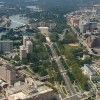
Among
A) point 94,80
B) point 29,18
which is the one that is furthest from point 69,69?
point 29,18

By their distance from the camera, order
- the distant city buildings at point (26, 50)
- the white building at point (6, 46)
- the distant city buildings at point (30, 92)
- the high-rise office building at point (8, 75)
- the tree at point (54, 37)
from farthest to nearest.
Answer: the tree at point (54, 37)
the white building at point (6, 46)
the distant city buildings at point (26, 50)
the high-rise office building at point (8, 75)
the distant city buildings at point (30, 92)

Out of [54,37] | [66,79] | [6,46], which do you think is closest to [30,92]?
[66,79]

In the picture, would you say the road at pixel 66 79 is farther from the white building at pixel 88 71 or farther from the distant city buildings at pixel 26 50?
the distant city buildings at pixel 26 50

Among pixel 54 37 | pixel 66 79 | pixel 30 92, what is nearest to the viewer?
pixel 30 92

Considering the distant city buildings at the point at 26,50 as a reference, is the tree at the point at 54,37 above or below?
below

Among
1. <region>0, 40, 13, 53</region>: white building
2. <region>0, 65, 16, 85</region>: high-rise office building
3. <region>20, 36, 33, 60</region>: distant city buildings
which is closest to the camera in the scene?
<region>0, 65, 16, 85</region>: high-rise office building

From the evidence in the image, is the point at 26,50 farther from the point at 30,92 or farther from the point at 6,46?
the point at 30,92

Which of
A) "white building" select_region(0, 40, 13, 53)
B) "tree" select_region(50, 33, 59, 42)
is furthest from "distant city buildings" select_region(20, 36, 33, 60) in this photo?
"tree" select_region(50, 33, 59, 42)

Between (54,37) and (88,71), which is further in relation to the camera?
(54,37)

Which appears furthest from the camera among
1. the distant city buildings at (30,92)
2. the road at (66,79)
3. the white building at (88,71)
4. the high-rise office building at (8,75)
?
the white building at (88,71)

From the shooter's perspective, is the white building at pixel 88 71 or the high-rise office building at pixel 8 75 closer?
the high-rise office building at pixel 8 75

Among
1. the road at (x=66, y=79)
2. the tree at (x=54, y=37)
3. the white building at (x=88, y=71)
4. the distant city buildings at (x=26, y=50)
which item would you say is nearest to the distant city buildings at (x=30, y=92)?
the road at (x=66, y=79)

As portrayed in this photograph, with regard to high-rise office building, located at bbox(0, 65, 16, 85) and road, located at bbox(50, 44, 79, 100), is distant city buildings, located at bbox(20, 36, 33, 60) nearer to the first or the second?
road, located at bbox(50, 44, 79, 100)
